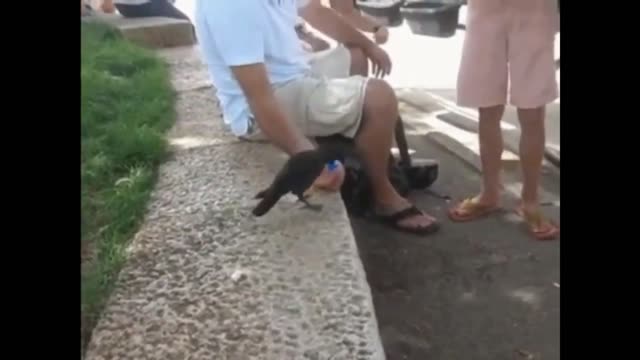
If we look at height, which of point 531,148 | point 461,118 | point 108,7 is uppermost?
point 531,148

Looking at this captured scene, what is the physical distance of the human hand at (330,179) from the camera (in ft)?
9.40

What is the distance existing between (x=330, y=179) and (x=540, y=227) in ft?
3.15

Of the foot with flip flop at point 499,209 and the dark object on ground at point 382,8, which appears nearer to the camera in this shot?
the foot with flip flop at point 499,209

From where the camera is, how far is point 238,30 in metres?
2.71

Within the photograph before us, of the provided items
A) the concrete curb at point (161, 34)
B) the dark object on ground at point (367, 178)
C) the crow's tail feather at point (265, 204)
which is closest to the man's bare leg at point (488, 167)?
the dark object on ground at point (367, 178)

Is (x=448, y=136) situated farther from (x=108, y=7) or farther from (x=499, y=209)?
(x=108, y=7)

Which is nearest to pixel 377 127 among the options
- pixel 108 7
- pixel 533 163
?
pixel 533 163

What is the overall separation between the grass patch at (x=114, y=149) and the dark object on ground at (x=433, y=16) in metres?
1.90

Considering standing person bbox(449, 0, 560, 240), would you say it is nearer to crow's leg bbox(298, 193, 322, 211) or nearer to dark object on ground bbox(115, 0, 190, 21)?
crow's leg bbox(298, 193, 322, 211)

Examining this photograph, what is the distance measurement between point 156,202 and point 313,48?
3.83ft

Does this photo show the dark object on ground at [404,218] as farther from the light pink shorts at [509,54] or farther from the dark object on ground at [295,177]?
the dark object on ground at [295,177]

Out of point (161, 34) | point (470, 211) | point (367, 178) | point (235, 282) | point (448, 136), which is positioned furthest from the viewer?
point (161, 34)
